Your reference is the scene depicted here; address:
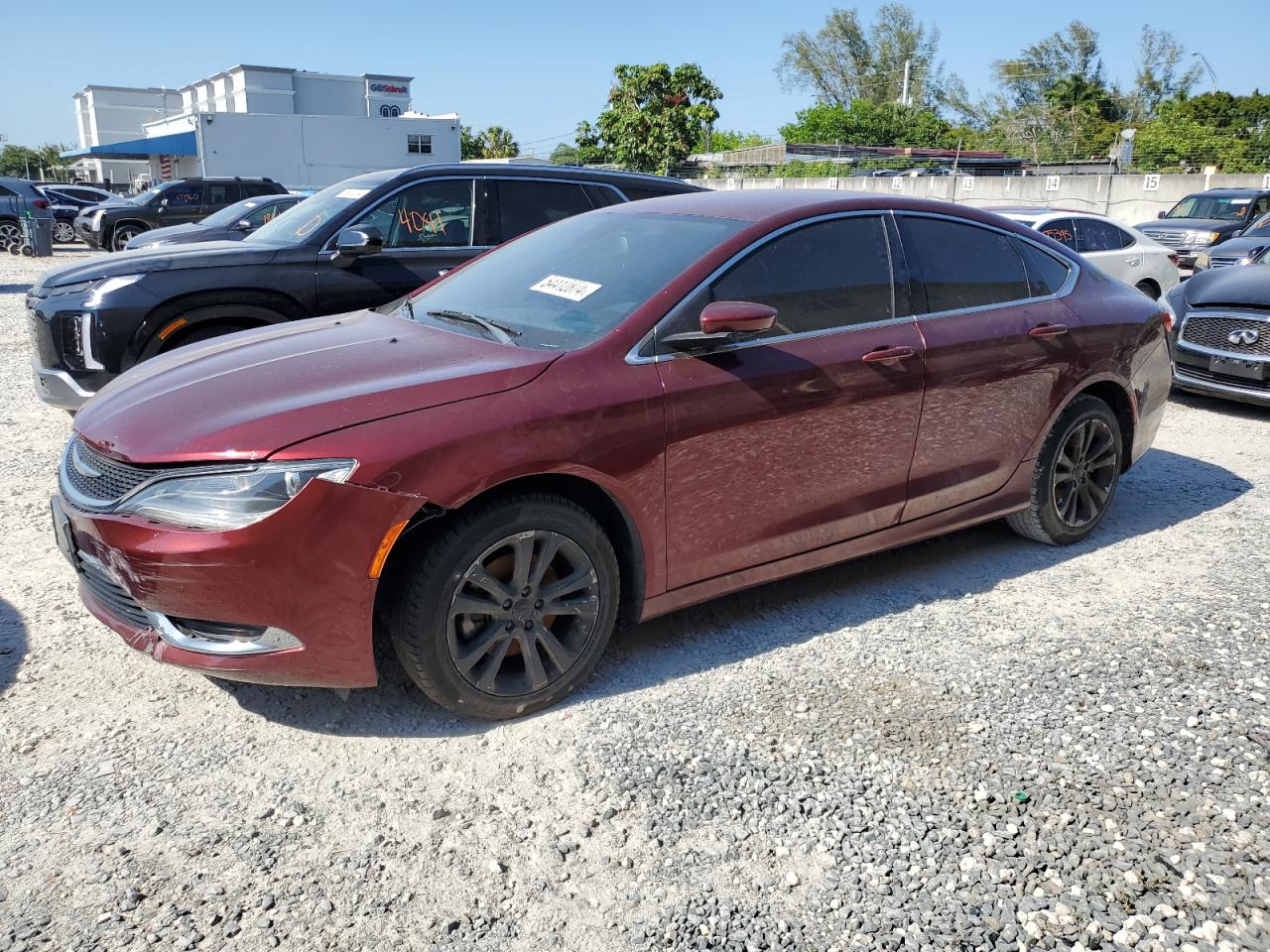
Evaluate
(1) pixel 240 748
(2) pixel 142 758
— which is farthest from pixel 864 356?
(2) pixel 142 758

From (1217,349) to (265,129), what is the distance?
45890mm

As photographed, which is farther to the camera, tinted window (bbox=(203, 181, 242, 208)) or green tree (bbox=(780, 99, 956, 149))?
green tree (bbox=(780, 99, 956, 149))

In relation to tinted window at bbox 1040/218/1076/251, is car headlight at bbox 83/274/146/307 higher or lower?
lower

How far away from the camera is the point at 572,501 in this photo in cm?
322

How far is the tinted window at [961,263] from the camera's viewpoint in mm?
4195

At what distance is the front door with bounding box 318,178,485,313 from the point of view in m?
6.25

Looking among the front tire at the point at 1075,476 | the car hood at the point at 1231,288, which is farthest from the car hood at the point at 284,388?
the car hood at the point at 1231,288

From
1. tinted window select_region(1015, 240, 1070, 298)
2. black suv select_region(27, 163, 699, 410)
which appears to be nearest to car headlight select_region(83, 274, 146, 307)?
black suv select_region(27, 163, 699, 410)

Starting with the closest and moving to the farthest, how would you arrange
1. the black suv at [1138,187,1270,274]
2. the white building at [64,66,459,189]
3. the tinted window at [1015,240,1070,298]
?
the tinted window at [1015,240,1070,298], the black suv at [1138,187,1270,274], the white building at [64,66,459,189]

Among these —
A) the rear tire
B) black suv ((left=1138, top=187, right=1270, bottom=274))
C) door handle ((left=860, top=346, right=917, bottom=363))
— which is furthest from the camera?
black suv ((left=1138, top=187, right=1270, bottom=274))

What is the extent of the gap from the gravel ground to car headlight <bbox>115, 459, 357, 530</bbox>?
0.79 meters

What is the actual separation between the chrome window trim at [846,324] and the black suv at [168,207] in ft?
63.2

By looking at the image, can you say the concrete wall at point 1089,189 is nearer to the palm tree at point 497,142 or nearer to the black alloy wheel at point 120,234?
the black alloy wheel at point 120,234

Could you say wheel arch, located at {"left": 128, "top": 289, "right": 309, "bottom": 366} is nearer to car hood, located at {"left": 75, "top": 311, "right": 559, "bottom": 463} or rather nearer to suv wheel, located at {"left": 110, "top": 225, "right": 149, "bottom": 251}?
car hood, located at {"left": 75, "top": 311, "right": 559, "bottom": 463}
